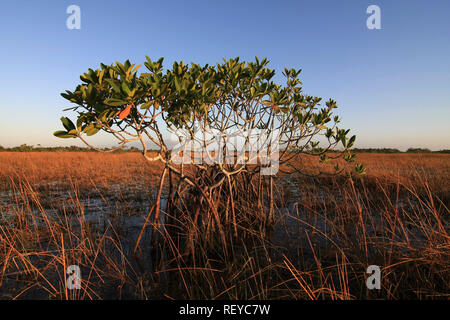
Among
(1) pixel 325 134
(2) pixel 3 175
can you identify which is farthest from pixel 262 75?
(2) pixel 3 175

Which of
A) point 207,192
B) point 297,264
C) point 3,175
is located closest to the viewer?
point 297,264

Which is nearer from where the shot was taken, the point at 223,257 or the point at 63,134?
the point at 63,134

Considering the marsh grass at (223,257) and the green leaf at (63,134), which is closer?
the green leaf at (63,134)

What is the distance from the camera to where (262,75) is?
295 centimetres

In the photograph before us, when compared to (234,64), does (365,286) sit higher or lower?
lower

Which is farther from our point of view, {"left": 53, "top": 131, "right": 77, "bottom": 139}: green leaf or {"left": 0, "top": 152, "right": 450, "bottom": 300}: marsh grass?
{"left": 0, "top": 152, "right": 450, "bottom": 300}: marsh grass

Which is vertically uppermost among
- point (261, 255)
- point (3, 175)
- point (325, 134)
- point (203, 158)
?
point (325, 134)

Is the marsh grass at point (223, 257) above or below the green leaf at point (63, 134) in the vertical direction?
below

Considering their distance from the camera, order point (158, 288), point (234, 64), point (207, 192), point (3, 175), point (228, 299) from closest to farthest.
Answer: point (228, 299) < point (158, 288) < point (234, 64) < point (207, 192) < point (3, 175)

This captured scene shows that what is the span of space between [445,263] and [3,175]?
12037mm

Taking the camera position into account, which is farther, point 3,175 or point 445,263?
point 3,175

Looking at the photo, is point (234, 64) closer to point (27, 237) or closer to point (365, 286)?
point (365, 286)

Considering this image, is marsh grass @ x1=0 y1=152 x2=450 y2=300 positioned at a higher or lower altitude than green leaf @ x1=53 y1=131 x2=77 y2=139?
lower

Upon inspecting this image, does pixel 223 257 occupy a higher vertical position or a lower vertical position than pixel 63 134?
lower
